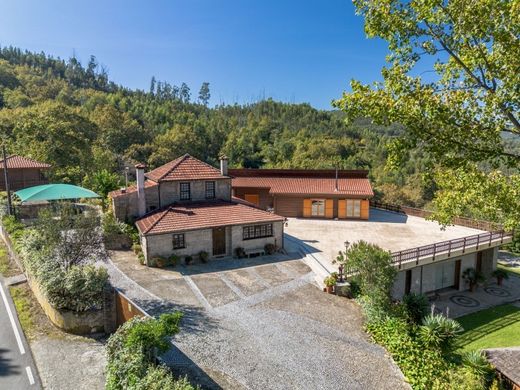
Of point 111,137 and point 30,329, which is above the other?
point 111,137

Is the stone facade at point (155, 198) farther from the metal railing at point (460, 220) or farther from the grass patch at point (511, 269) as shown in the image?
the grass patch at point (511, 269)

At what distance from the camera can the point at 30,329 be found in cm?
1385

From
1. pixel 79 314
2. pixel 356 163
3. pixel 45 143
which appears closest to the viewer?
pixel 79 314

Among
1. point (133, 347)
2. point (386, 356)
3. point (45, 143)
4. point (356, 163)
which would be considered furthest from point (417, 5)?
point (356, 163)

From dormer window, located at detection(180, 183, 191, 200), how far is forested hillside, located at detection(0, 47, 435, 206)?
44.6 ft

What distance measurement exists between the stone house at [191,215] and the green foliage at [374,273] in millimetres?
6973

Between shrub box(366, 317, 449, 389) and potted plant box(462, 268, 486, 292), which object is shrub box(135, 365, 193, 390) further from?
potted plant box(462, 268, 486, 292)

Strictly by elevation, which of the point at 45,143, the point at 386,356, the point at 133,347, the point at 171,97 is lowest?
the point at 386,356

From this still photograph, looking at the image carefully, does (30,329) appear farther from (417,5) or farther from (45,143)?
(45,143)

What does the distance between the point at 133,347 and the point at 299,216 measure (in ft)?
75.9

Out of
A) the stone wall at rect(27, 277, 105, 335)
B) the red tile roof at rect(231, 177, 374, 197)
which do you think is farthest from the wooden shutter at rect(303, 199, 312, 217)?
the stone wall at rect(27, 277, 105, 335)

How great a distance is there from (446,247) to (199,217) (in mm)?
14948

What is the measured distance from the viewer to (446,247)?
2134 centimetres

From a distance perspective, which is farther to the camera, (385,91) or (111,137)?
(111,137)
